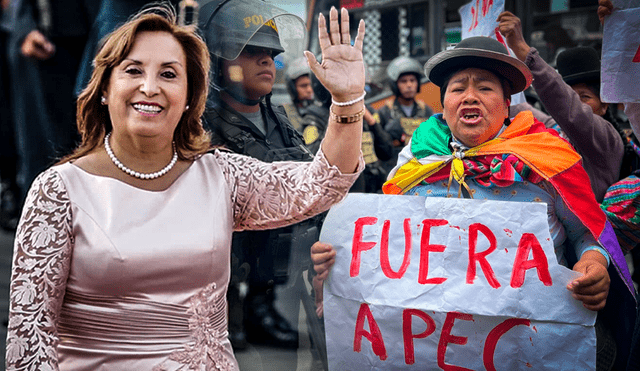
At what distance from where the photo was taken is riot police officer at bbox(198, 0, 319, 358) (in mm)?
3057

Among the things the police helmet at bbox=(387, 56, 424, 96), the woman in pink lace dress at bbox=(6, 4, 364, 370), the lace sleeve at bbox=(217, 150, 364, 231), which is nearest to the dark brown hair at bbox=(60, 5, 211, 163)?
the woman in pink lace dress at bbox=(6, 4, 364, 370)

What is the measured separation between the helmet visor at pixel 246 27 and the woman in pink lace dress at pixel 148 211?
35.2 inches

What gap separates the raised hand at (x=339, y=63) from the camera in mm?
1905

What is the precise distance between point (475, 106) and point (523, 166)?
0.28 metres

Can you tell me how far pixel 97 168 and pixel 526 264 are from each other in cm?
145

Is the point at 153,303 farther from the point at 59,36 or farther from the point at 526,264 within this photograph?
the point at 59,36

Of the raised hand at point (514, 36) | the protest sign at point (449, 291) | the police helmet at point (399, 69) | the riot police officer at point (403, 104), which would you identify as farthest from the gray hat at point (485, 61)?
the police helmet at point (399, 69)

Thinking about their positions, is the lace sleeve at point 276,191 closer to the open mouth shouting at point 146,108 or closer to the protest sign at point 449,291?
the open mouth shouting at point 146,108

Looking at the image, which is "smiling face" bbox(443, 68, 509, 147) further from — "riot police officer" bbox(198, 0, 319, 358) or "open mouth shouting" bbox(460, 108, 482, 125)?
"riot police officer" bbox(198, 0, 319, 358)

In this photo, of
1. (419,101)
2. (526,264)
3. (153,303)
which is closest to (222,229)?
(153,303)

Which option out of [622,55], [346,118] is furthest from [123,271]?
[622,55]

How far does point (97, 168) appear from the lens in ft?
6.41

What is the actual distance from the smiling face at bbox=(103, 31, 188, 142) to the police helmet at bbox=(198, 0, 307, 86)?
101 centimetres

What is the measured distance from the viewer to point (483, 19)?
2.91 m
